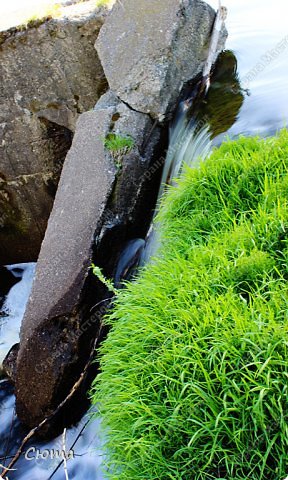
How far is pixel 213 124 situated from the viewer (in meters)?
4.52

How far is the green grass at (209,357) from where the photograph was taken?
6.99 feet

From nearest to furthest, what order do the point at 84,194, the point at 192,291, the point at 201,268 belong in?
the point at 192,291, the point at 201,268, the point at 84,194

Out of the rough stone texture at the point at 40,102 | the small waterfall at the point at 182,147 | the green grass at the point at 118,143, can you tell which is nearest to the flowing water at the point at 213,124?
the small waterfall at the point at 182,147

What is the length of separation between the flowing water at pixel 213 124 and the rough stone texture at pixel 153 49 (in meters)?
0.31

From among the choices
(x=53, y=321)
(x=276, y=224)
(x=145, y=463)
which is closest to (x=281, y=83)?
(x=276, y=224)

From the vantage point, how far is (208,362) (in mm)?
2338

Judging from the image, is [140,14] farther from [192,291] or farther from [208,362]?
[208,362]

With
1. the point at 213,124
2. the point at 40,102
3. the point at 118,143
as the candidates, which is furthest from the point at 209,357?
the point at 40,102

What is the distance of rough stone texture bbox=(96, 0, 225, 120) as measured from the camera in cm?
449

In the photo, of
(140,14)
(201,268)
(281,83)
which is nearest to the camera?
(201,268)

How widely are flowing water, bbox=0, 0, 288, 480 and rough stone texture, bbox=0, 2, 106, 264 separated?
103cm

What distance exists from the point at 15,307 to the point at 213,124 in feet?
11.3

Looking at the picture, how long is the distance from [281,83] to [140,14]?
1.54m

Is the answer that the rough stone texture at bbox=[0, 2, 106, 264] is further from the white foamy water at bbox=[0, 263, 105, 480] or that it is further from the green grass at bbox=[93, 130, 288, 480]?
the green grass at bbox=[93, 130, 288, 480]
